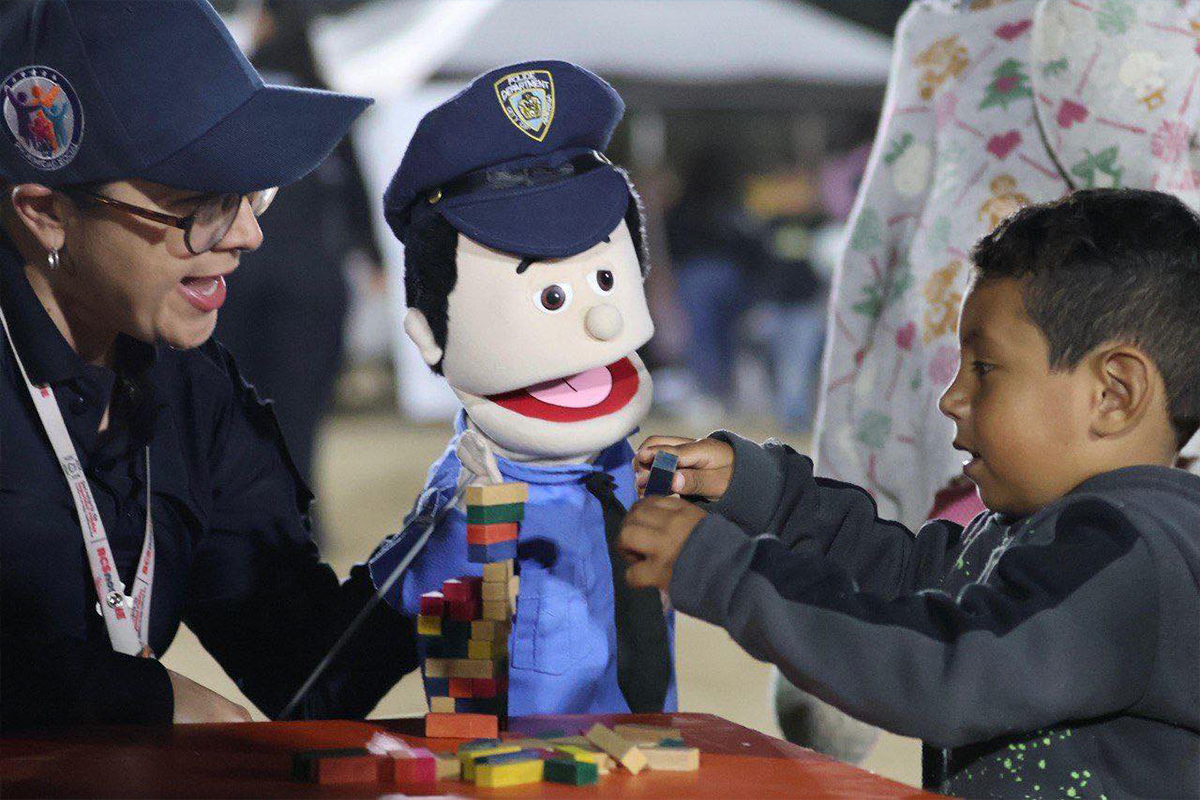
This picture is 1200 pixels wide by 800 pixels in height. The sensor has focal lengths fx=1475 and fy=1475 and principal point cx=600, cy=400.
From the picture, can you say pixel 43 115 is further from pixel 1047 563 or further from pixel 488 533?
pixel 1047 563

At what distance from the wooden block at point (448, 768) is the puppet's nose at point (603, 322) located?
2.19ft

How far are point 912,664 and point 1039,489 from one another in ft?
0.96

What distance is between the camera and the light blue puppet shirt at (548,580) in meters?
1.75

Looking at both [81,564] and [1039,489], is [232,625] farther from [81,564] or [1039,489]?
[1039,489]

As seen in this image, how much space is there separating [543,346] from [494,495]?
13.2 inches

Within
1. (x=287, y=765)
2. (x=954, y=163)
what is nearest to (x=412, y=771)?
(x=287, y=765)

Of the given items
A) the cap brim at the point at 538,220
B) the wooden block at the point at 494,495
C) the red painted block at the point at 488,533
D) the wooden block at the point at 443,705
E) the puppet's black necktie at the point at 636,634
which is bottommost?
the puppet's black necktie at the point at 636,634

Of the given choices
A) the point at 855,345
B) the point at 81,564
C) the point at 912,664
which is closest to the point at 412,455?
the point at 855,345

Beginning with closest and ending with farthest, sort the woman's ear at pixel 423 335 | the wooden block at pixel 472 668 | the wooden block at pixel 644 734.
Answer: the wooden block at pixel 644 734 < the wooden block at pixel 472 668 < the woman's ear at pixel 423 335

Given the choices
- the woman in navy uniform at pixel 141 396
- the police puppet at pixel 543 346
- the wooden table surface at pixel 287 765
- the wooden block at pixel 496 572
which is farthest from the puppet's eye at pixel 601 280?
the wooden table surface at pixel 287 765

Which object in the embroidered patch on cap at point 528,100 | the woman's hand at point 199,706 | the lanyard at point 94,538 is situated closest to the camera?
the woman's hand at point 199,706

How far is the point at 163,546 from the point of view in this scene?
5.89 ft

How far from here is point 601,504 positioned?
73.0 inches

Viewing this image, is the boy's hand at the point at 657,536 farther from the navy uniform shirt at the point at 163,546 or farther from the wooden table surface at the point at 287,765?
the navy uniform shirt at the point at 163,546
